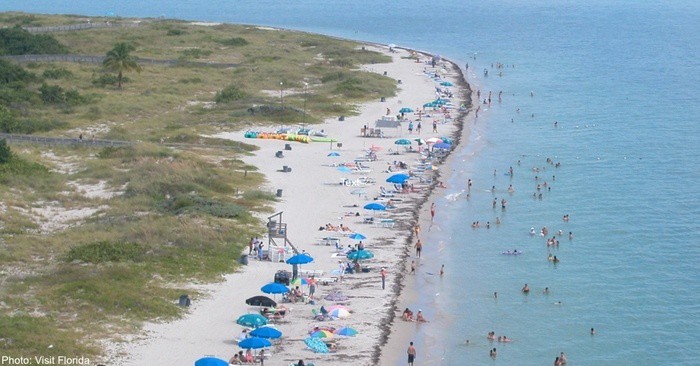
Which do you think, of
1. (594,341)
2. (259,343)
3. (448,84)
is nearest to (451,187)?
(594,341)

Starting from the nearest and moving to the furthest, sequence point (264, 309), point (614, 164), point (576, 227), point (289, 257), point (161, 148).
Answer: point (264, 309) < point (289, 257) < point (576, 227) < point (161, 148) < point (614, 164)

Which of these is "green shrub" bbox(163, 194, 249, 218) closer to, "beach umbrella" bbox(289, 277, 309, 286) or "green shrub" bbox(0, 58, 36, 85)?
"beach umbrella" bbox(289, 277, 309, 286)

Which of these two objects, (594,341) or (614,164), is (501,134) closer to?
(614,164)

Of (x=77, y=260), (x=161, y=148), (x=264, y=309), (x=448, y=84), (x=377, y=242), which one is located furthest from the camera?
(x=448, y=84)

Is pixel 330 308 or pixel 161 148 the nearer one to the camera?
pixel 330 308

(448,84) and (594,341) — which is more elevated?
(448,84)

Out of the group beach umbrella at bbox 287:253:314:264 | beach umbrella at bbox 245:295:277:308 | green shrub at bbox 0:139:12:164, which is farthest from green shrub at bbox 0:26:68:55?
beach umbrella at bbox 245:295:277:308

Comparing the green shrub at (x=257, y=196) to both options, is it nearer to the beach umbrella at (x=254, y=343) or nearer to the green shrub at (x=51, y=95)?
the beach umbrella at (x=254, y=343)
